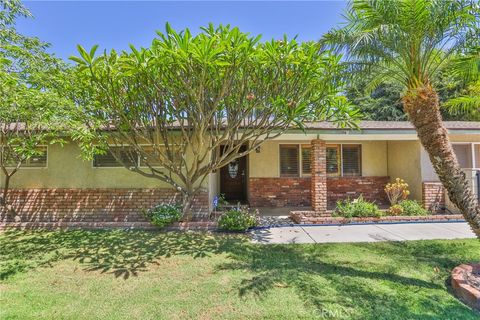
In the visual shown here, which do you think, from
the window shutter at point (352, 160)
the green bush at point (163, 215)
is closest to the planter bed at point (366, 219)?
the window shutter at point (352, 160)

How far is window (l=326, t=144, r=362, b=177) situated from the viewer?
13961 mm

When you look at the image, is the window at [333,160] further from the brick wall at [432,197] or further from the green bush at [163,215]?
the green bush at [163,215]

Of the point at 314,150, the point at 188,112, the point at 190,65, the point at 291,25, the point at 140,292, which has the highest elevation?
the point at 291,25

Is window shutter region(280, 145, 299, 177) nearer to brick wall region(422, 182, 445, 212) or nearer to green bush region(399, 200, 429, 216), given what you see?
green bush region(399, 200, 429, 216)

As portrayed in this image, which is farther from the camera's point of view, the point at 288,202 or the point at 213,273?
the point at 288,202

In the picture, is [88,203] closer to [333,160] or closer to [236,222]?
[236,222]

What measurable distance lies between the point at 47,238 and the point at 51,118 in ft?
12.6

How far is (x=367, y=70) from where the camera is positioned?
21.8ft

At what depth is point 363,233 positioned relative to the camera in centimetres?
878

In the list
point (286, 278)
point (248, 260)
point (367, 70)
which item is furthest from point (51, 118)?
point (367, 70)

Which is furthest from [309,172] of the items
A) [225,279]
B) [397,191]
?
[225,279]

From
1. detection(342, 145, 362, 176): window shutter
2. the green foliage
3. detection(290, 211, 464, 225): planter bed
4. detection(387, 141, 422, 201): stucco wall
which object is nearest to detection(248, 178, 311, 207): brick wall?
detection(342, 145, 362, 176): window shutter

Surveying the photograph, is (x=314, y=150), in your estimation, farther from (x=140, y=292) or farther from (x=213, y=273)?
(x=140, y=292)

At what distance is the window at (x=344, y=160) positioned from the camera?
45.8ft
